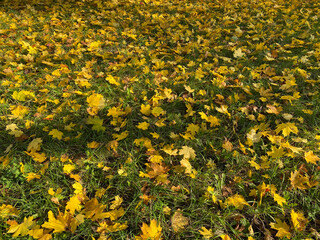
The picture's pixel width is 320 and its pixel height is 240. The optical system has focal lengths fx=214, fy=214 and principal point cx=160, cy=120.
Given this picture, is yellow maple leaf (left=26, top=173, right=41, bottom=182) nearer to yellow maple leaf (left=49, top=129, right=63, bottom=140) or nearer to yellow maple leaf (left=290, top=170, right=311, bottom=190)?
yellow maple leaf (left=49, top=129, right=63, bottom=140)

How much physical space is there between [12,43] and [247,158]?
3.23 m

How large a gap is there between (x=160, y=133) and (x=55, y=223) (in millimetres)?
982

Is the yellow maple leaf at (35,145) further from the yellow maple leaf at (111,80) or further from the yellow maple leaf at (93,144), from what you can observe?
the yellow maple leaf at (111,80)

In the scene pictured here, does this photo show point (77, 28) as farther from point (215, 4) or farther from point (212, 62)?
point (215, 4)

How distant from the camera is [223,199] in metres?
1.42

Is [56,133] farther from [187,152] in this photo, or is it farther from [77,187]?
[187,152]

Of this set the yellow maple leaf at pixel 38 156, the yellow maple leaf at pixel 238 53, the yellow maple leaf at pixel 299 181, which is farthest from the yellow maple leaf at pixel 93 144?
the yellow maple leaf at pixel 238 53

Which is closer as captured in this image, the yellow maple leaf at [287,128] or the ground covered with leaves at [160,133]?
the ground covered with leaves at [160,133]

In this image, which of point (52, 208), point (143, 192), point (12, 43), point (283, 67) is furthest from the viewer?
point (12, 43)

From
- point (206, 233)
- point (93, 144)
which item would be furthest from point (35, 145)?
point (206, 233)

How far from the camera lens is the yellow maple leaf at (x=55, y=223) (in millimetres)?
1212

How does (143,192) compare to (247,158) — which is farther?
(247,158)

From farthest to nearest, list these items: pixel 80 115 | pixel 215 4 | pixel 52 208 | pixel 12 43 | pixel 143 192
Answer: pixel 215 4, pixel 12 43, pixel 80 115, pixel 143 192, pixel 52 208

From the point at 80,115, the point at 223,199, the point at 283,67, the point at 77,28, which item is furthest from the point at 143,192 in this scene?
the point at 77,28
